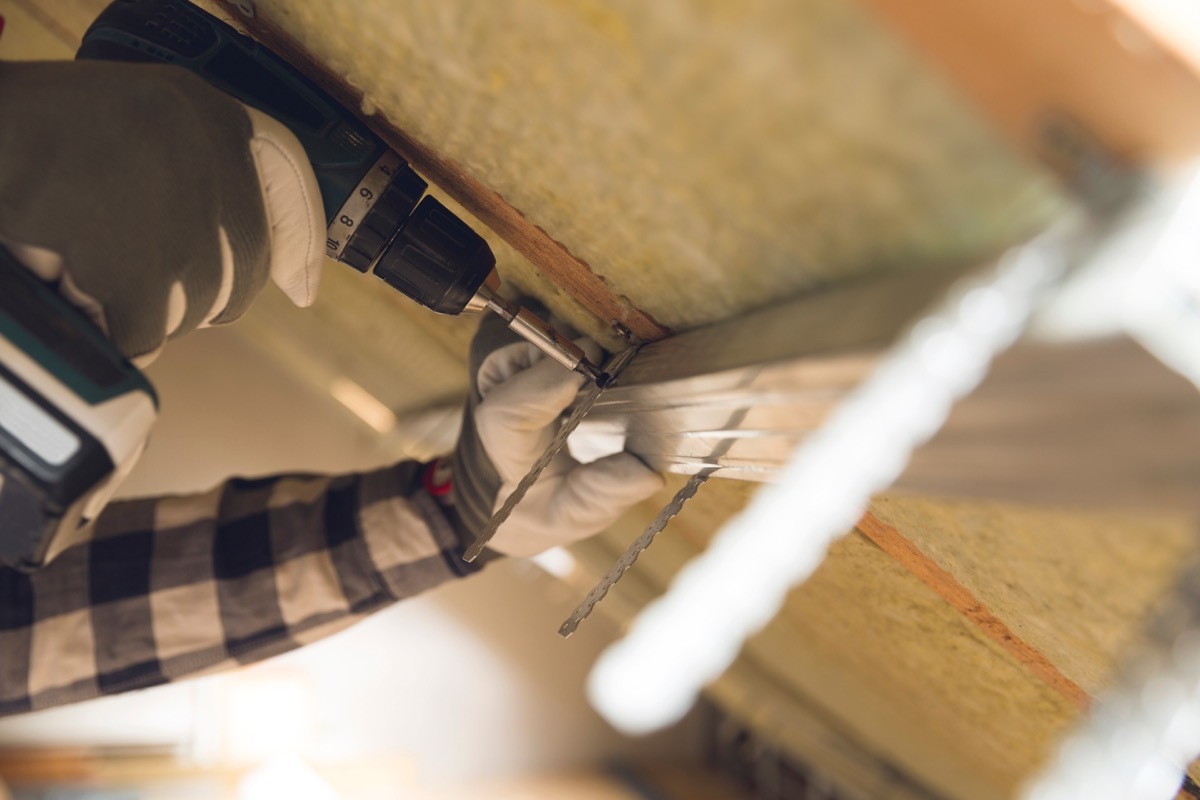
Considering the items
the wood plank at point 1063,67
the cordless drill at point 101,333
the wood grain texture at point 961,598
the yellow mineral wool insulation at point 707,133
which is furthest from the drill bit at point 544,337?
the wood plank at point 1063,67

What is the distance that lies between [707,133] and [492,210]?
1.04 feet

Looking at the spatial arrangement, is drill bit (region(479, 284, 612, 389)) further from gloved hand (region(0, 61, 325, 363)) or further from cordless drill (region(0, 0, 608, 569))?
gloved hand (region(0, 61, 325, 363))

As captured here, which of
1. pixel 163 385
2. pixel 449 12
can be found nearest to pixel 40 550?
pixel 449 12

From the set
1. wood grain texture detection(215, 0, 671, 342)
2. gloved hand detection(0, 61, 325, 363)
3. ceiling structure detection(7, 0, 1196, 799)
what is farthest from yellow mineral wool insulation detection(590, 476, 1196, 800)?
gloved hand detection(0, 61, 325, 363)

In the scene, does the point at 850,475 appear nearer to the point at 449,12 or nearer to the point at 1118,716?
the point at 1118,716

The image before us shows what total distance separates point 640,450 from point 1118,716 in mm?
476

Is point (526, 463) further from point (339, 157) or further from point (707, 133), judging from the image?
point (707, 133)

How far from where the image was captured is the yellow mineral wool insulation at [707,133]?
30cm

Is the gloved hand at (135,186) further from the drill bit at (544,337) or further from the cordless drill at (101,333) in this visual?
the drill bit at (544,337)

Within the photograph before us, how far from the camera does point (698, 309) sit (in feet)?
1.77

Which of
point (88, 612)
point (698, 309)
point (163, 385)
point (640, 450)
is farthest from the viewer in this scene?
point (163, 385)

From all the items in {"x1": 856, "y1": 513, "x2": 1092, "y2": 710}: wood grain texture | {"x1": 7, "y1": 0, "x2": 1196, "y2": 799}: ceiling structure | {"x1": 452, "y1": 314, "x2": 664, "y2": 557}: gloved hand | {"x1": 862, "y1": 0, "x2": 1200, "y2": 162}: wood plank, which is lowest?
{"x1": 452, "y1": 314, "x2": 664, "y2": 557}: gloved hand

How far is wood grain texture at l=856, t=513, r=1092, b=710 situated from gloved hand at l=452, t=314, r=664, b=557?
0.69 ft

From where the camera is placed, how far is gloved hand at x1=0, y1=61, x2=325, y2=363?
0.50 metres
